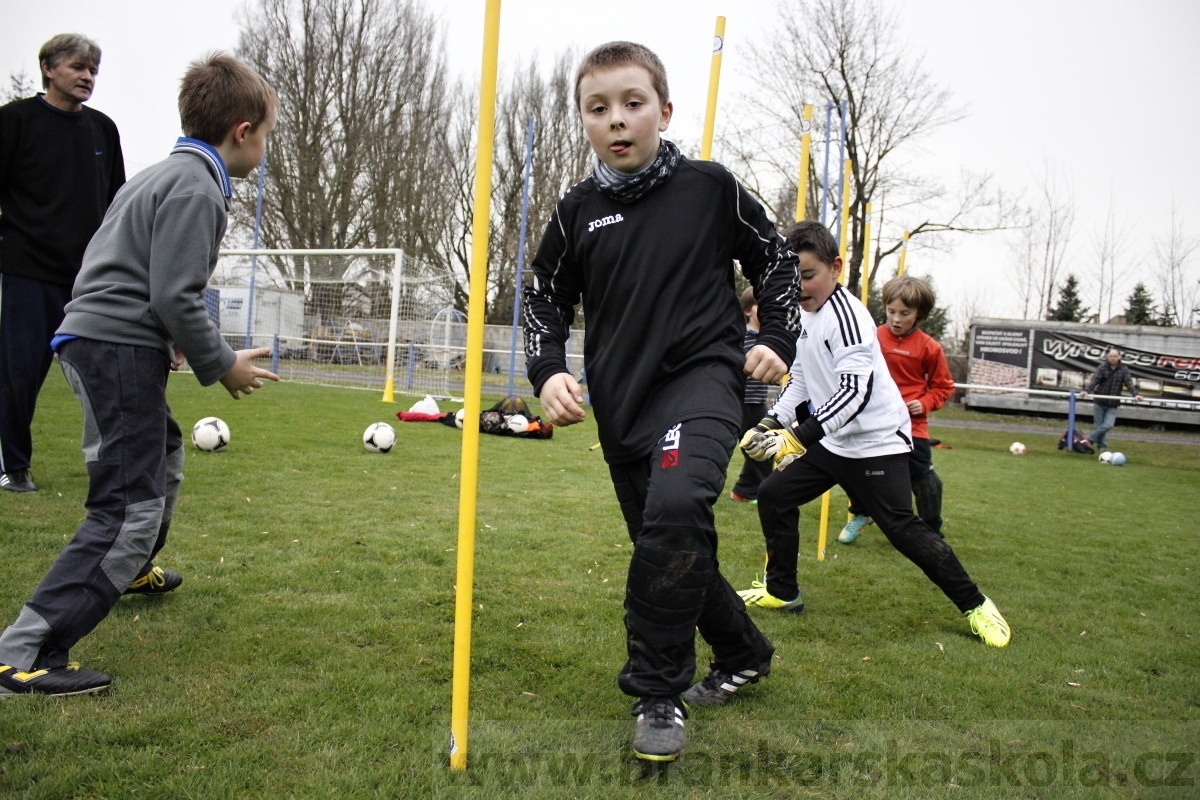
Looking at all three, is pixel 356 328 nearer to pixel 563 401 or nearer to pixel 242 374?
pixel 242 374

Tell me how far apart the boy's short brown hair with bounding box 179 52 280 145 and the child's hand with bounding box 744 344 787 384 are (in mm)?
1681

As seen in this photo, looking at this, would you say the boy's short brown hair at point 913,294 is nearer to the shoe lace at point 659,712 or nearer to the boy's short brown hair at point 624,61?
the boy's short brown hair at point 624,61

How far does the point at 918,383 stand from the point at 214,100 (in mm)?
4762

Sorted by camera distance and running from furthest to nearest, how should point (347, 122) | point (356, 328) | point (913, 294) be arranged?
point (347, 122) < point (356, 328) < point (913, 294)

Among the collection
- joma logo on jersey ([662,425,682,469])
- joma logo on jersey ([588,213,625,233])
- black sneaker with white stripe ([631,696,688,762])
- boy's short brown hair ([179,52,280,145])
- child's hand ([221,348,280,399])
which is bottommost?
black sneaker with white stripe ([631,696,688,762])

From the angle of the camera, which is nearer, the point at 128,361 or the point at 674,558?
the point at 674,558

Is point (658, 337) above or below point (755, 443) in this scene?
above

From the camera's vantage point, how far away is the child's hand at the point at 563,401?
2314 millimetres

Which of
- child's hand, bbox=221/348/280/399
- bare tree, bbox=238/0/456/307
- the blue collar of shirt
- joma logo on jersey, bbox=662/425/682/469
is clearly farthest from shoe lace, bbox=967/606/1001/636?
bare tree, bbox=238/0/456/307

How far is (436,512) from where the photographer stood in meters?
5.53

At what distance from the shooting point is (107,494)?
2516mm

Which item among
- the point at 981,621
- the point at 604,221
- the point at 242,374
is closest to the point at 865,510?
the point at 981,621

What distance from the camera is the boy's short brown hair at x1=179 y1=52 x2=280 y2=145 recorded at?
2672mm

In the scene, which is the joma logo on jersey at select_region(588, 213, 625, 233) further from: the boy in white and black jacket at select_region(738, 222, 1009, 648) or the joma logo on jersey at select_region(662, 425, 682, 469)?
the boy in white and black jacket at select_region(738, 222, 1009, 648)
